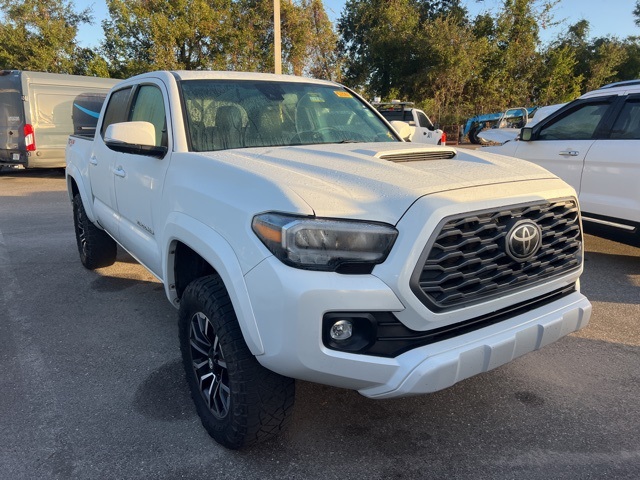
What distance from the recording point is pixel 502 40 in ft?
96.9

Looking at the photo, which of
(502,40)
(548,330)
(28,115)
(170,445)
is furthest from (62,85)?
(502,40)

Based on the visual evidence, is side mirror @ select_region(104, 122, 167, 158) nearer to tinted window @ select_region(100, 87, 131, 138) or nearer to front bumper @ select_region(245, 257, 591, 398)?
tinted window @ select_region(100, 87, 131, 138)

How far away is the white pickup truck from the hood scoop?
0.01 meters

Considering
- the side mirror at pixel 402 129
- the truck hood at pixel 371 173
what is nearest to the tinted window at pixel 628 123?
the side mirror at pixel 402 129

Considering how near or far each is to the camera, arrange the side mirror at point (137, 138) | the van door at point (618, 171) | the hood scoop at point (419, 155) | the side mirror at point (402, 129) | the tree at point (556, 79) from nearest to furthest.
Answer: the hood scoop at point (419, 155), the side mirror at point (137, 138), the side mirror at point (402, 129), the van door at point (618, 171), the tree at point (556, 79)

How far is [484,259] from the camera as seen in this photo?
7.11 feet

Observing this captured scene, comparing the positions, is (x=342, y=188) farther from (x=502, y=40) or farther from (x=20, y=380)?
(x=502, y=40)

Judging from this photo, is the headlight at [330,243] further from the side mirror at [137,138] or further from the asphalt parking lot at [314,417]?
the side mirror at [137,138]

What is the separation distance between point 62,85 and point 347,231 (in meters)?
13.0

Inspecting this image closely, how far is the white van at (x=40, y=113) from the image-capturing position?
1203 cm

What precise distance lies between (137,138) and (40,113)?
1117cm

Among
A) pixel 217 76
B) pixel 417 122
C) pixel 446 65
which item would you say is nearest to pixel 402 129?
pixel 217 76

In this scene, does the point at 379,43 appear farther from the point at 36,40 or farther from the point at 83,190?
the point at 83,190

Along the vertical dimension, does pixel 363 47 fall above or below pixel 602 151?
above
